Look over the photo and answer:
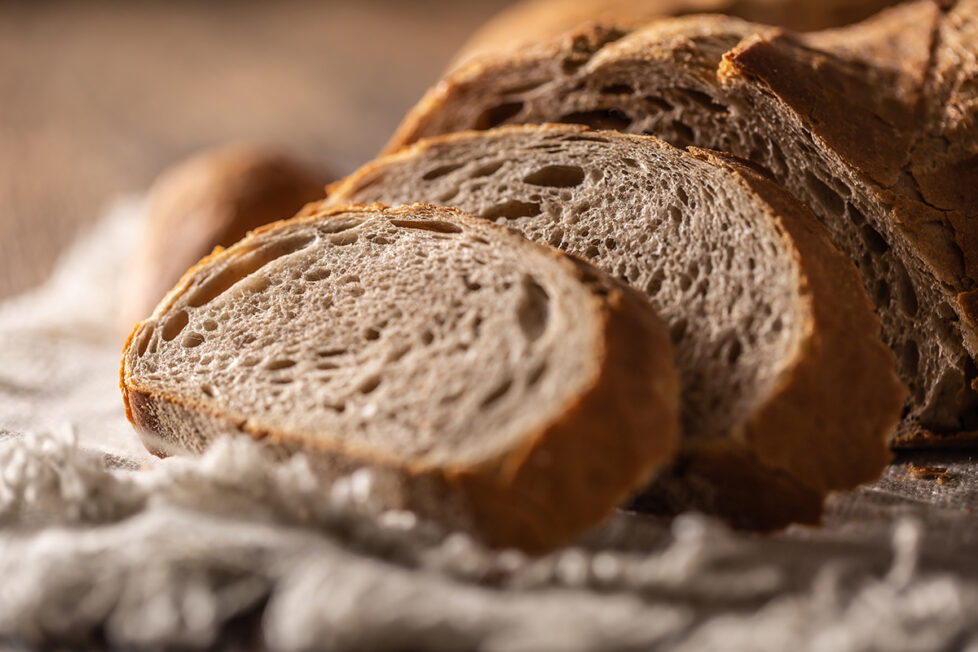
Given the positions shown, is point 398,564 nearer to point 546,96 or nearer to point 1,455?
point 1,455

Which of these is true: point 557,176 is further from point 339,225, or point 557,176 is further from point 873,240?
point 873,240

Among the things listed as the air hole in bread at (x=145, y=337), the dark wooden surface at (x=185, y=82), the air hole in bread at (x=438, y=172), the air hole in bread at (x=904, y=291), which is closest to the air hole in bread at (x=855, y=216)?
the air hole in bread at (x=904, y=291)

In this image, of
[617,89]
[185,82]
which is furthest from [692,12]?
[185,82]

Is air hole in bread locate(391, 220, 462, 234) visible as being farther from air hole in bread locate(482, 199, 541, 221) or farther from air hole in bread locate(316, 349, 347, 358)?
air hole in bread locate(316, 349, 347, 358)

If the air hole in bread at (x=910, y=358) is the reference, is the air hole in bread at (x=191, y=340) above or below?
above

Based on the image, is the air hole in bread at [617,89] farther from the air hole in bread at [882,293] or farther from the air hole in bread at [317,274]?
the air hole in bread at [317,274]

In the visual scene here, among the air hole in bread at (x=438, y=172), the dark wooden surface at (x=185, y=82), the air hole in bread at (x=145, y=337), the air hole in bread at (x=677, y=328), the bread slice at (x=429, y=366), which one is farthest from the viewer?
the dark wooden surface at (x=185, y=82)
